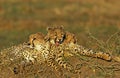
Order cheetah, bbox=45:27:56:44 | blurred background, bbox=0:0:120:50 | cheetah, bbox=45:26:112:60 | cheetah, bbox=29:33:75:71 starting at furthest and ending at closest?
blurred background, bbox=0:0:120:50 < cheetah, bbox=45:26:112:60 < cheetah, bbox=45:27:56:44 < cheetah, bbox=29:33:75:71

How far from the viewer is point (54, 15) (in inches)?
836

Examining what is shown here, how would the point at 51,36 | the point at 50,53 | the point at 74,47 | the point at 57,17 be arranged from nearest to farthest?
the point at 50,53 < the point at 51,36 < the point at 74,47 < the point at 57,17

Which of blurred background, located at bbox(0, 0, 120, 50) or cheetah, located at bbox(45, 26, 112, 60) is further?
blurred background, located at bbox(0, 0, 120, 50)

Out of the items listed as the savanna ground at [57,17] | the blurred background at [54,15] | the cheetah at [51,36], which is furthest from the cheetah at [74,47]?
the blurred background at [54,15]

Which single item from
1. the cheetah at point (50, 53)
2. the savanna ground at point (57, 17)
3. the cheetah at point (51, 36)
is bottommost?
the cheetah at point (50, 53)

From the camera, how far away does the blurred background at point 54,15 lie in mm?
17359

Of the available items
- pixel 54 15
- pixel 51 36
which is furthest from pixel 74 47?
pixel 54 15

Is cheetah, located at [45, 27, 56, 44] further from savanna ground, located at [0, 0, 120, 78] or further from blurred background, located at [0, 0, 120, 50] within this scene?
blurred background, located at [0, 0, 120, 50]

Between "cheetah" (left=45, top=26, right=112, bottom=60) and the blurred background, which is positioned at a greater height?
the blurred background

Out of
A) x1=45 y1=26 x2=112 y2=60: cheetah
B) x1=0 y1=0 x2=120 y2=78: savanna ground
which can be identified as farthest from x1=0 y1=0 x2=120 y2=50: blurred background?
x1=45 y1=26 x2=112 y2=60: cheetah

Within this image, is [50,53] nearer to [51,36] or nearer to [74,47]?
[51,36]

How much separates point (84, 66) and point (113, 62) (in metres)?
0.54

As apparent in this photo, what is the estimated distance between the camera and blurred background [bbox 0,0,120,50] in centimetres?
1736

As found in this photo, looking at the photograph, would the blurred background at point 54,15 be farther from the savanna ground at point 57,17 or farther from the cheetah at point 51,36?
the cheetah at point 51,36
